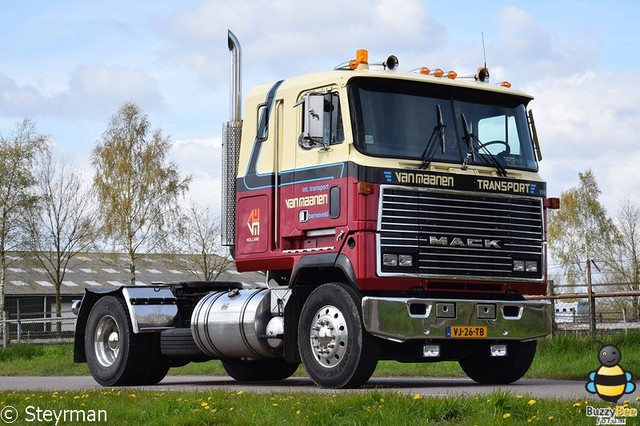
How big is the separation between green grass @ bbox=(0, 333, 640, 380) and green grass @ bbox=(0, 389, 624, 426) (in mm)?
6397

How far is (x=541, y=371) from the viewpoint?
16.7 metres

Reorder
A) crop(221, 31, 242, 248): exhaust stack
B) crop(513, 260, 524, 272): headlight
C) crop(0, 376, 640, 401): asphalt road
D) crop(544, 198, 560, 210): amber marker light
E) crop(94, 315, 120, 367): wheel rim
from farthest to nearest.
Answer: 1. crop(94, 315, 120, 367): wheel rim
2. crop(221, 31, 242, 248): exhaust stack
3. crop(544, 198, 560, 210): amber marker light
4. crop(513, 260, 524, 272): headlight
5. crop(0, 376, 640, 401): asphalt road

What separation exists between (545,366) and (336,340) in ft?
15.6

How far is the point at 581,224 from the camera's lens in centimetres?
8038

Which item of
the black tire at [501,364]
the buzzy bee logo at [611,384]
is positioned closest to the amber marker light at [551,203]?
the black tire at [501,364]

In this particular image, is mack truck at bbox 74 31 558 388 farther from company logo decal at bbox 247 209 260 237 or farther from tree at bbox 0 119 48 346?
tree at bbox 0 119 48 346

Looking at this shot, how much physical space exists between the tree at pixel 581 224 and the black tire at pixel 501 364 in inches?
2554

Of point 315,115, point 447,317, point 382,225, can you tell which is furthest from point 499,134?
point 447,317

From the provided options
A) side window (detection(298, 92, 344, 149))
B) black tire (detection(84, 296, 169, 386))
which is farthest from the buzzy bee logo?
black tire (detection(84, 296, 169, 386))

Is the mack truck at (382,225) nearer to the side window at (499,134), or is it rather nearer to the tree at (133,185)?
the side window at (499,134)

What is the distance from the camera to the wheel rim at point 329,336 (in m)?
13.4

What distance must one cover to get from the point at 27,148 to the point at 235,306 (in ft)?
150

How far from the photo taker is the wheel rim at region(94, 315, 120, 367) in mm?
16547

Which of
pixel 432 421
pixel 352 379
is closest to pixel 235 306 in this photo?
pixel 352 379
